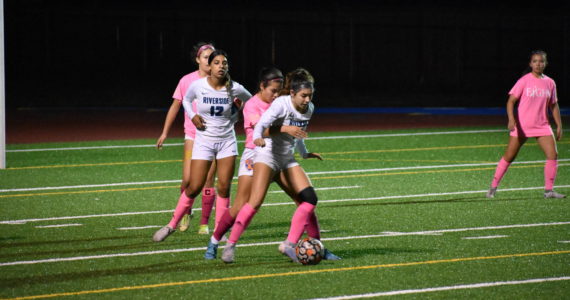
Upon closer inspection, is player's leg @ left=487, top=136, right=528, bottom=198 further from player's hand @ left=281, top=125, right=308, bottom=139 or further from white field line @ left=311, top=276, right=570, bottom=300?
player's hand @ left=281, top=125, right=308, bottom=139

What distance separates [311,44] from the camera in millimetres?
39938

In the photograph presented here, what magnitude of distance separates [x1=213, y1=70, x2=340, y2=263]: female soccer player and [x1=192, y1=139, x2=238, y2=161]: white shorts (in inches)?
37.9

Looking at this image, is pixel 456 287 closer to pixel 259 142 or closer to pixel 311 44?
pixel 259 142

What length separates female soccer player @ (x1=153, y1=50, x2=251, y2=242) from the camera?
392 inches

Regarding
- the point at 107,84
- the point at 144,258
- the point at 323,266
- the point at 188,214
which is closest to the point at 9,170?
the point at 188,214

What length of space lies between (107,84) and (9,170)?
20.2 m

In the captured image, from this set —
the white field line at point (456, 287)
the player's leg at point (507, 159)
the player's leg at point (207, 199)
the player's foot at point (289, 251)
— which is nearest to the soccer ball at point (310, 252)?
the player's foot at point (289, 251)

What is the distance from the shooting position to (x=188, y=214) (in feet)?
37.0

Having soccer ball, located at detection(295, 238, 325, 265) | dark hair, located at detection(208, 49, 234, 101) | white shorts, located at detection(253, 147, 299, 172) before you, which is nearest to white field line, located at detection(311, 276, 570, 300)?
soccer ball, located at detection(295, 238, 325, 265)

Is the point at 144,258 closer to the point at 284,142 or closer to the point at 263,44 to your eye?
the point at 284,142

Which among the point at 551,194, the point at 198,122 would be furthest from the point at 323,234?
the point at 551,194

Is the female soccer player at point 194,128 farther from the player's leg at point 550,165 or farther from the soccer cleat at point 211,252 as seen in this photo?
the player's leg at point 550,165

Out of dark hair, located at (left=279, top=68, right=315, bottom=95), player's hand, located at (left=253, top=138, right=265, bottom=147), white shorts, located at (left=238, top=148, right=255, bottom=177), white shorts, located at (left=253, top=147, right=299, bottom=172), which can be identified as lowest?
white shorts, located at (left=238, top=148, right=255, bottom=177)

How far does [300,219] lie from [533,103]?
223 inches
